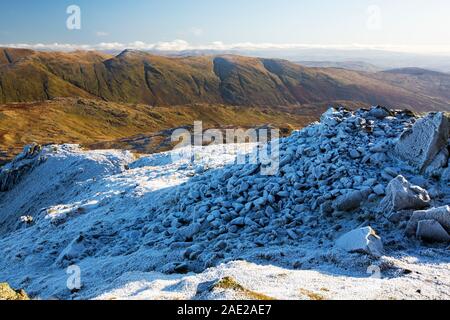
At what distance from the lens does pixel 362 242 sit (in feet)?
37.6

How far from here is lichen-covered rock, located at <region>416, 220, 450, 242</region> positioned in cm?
1196

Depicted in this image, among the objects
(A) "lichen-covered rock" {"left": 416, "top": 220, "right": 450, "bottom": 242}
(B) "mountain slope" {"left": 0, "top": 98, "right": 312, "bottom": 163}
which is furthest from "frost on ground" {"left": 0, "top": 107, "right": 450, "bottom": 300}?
(B) "mountain slope" {"left": 0, "top": 98, "right": 312, "bottom": 163}

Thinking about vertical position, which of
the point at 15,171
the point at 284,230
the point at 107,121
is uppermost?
the point at 284,230

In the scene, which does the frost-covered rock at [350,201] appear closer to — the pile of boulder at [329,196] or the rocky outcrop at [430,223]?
the pile of boulder at [329,196]

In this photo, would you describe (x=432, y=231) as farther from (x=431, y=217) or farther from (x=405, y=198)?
(x=405, y=198)

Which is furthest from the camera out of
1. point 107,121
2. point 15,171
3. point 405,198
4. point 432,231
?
point 107,121

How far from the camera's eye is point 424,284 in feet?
31.7

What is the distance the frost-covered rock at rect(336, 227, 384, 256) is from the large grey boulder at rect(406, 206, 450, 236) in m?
1.35

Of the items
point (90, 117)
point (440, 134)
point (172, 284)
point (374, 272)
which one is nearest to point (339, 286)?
point (374, 272)

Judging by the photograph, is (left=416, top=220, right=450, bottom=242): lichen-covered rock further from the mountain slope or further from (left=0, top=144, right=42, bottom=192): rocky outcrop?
the mountain slope

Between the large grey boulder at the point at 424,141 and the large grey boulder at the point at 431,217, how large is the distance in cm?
349

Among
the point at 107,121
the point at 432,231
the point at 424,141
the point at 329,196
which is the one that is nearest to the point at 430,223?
the point at 432,231

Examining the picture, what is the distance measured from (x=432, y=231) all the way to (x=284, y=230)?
453 centimetres

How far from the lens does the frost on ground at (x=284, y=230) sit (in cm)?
1027
